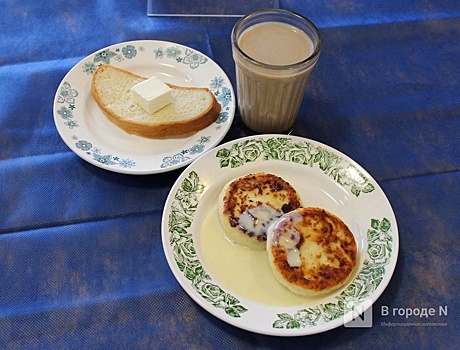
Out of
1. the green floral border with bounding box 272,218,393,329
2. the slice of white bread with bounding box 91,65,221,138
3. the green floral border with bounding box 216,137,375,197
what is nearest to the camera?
the green floral border with bounding box 272,218,393,329

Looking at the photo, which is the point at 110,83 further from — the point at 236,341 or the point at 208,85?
the point at 236,341

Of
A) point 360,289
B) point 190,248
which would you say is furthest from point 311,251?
point 190,248

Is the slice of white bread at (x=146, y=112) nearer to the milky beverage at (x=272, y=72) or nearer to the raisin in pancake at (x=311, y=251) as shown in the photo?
the milky beverage at (x=272, y=72)

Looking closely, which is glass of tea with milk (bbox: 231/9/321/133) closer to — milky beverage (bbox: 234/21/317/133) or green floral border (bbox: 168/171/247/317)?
milky beverage (bbox: 234/21/317/133)

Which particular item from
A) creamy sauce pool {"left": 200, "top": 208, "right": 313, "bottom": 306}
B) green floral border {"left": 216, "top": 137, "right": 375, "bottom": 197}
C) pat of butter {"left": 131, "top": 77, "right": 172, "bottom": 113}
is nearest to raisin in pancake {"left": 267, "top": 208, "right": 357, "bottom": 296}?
creamy sauce pool {"left": 200, "top": 208, "right": 313, "bottom": 306}

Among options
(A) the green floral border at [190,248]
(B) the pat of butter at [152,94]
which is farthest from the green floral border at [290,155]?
(B) the pat of butter at [152,94]

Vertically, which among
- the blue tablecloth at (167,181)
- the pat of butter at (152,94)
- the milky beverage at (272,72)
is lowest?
the blue tablecloth at (167,181)

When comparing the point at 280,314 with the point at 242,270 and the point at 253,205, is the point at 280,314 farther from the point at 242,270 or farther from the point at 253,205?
the point at 253,205
